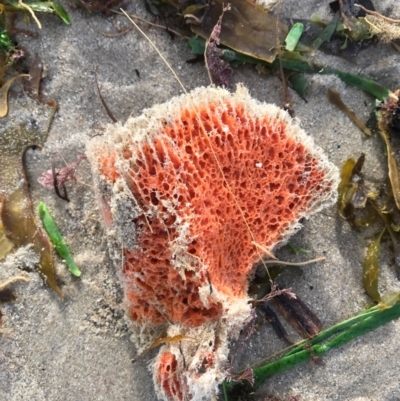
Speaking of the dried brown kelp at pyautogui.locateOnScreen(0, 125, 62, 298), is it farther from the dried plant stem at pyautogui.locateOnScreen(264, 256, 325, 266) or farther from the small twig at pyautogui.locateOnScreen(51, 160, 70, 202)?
the dried plant stem at pyautogui.locateOnScreen(264, 256, 325, 266)

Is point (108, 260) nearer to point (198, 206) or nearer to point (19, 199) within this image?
point (19, 199)

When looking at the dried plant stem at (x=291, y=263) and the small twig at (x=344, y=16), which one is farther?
the small twig at (x=344, y=16)

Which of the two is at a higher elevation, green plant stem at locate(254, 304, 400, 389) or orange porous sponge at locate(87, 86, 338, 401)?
orange porous sponge at locate(87, 86, 338, 401)

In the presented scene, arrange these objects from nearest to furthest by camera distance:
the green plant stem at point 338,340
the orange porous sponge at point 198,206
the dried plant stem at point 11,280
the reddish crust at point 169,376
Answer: the orange porous sponge at point 198,206 → the reddish crust at point 169,376 → the dried plant stem at point 11,280 → the green plant stem at point 338,340

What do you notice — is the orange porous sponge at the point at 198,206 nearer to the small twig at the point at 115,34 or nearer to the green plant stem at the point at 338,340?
the green plant stem at the point at 338,340

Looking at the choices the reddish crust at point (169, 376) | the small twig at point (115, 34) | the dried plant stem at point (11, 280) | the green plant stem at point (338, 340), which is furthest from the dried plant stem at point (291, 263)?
the small twig at point (115, 34)

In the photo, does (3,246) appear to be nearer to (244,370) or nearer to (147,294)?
(147,294)

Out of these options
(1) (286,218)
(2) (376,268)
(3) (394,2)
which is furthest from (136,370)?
(3) (394,2)

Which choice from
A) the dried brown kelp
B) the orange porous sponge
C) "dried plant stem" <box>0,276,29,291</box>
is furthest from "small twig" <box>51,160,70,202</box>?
"dried plant stem" <box>0,276,29,291</box>
